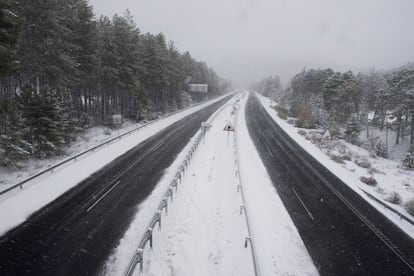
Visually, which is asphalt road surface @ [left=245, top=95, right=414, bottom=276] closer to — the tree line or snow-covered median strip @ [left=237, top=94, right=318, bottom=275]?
snow-covered median strip @ [left=237, top=94, right=318, bottom=275]

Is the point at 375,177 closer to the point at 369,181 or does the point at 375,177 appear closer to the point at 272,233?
the point at 369,181

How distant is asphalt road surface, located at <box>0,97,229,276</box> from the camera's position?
25.3 feet

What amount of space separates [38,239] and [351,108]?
49671 mm

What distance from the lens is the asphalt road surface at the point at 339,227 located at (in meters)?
9.02

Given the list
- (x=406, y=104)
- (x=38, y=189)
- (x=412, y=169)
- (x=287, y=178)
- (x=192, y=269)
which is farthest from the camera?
(x=406, y=104)

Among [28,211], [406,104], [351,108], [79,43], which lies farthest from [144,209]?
[351,108]

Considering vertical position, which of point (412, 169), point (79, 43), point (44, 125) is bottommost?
point (412, 169)

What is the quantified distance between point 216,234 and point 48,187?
9.35m

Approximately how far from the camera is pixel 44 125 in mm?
17797

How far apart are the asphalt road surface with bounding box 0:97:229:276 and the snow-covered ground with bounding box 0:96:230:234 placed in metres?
0.51

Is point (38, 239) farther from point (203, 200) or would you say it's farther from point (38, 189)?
point (203, 200)

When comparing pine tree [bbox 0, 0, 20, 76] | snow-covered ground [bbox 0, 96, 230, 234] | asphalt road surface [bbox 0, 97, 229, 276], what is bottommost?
asphalt road surface [bbox 0, 97, 229, 276]

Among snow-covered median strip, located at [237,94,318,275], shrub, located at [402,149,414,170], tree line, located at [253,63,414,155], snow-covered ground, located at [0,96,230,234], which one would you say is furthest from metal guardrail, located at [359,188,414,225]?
tree line, located at [253,63,414,155]

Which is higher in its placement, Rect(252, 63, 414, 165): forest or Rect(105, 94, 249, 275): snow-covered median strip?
Rect(252, 63, 414, 165): forest
